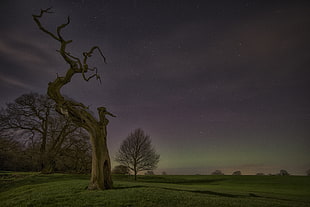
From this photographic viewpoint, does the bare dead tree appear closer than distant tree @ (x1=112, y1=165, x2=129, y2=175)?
Yes

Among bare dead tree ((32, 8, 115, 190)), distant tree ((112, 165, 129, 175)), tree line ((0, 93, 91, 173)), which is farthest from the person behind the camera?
distant tree ((112, 165, 129, 175))

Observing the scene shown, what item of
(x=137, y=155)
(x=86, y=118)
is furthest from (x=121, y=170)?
(x=86, y=118)

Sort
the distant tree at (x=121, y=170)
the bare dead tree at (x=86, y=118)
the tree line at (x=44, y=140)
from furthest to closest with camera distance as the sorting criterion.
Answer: the distant tree at (x=121, y=170)
the tree line at (x=44, y=140)
the bare dead tree at (x=86, y=118)

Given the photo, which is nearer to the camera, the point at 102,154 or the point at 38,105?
the point at 102,154

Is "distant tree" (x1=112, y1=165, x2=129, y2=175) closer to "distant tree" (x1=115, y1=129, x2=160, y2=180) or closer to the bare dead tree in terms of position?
"distant tree" (x1=115, y1=129, x2=160, y2=180)

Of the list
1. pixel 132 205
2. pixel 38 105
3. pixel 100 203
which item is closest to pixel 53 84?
pixel 100 203

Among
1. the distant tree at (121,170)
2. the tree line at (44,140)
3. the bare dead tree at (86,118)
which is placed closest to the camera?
the bare dead tree at (86,118)

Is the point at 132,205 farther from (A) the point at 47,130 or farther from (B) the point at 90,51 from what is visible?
(A) the point at 47,130

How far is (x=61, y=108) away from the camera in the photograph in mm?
Answer: 13203

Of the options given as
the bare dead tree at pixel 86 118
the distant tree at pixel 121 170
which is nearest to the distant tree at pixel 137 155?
the distant tree at pixel 121 170

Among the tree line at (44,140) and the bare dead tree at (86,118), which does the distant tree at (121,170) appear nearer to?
the tree line at (44,140)

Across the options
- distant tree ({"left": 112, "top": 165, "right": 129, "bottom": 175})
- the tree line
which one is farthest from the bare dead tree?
distant tree ({"left": 112, "top": 165, "right": 129, "bottom": 175})

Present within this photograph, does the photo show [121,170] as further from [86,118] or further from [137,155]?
[86,118]

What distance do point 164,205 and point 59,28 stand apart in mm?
13076
